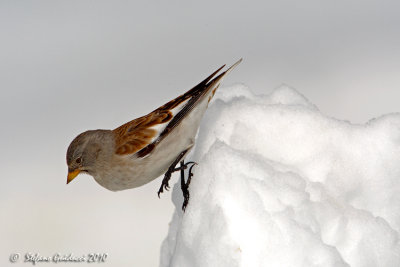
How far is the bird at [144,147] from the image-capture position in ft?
7.73

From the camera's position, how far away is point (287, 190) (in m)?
1.92

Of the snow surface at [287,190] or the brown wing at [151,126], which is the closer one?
the snow surface at [287,190]

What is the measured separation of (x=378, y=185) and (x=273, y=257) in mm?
614

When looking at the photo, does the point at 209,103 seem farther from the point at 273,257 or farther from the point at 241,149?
the point at 273,257

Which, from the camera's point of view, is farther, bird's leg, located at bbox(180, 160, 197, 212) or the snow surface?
bird's leg, located at bbox(180, 160, 197, 212)

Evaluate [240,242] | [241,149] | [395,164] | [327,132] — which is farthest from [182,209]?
[395,164]

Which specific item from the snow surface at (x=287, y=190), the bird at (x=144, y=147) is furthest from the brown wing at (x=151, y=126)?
the snow surface at (x=287, y=190)

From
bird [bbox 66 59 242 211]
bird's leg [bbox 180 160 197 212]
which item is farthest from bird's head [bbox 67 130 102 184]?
bird's leg [bbox 180 160 197 212]

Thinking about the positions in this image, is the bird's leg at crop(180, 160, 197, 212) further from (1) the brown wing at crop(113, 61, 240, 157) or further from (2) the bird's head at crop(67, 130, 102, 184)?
(2) the bird's head at crop(67, 130, 102, 184)

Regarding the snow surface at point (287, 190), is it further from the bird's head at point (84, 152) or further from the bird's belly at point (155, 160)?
the bird's head at point (84, 152)

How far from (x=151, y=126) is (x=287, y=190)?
2.51 ft

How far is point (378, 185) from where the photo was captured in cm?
214

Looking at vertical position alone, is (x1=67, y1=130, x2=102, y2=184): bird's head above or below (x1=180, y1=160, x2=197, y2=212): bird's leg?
above

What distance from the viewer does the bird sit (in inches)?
92.8
